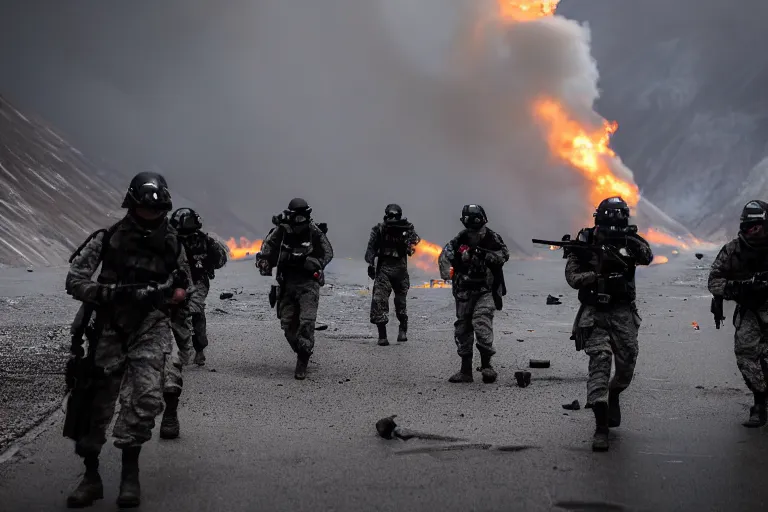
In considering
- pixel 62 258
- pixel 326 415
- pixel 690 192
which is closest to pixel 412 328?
pixel 326 415

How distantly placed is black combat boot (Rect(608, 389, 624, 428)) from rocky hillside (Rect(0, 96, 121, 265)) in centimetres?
2536

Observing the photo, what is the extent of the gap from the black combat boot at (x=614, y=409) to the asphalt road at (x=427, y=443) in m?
0.12

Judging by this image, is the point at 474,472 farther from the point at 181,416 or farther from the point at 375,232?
the point at 375,232

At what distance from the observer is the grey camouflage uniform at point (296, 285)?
843cm

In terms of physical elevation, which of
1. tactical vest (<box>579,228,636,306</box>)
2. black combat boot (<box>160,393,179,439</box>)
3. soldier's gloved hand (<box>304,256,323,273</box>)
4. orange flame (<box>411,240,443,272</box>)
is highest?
orange flame (<box>411,240,443,272</box>)

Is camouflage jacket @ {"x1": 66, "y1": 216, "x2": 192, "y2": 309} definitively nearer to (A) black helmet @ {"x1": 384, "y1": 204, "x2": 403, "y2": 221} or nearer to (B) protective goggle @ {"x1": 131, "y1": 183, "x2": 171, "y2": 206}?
(B) protective goggle @ {"x1": 131, "y1": 183, "x2": 171, "y2": 206}

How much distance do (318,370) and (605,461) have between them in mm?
4309

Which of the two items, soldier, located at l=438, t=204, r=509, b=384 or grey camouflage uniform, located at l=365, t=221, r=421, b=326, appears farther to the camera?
grey camouflage uniform, located at l=365, t=221, r=421, b=326

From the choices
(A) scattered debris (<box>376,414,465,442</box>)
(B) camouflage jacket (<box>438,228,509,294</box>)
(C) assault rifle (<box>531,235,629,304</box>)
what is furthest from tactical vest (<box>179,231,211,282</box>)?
(C) assault rifle (<box>531,235,629,304</box>)

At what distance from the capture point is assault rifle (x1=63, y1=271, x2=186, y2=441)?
435 cm

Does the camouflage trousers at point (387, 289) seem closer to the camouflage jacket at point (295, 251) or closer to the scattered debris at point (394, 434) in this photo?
the camouflage jacket at point (295, 251)

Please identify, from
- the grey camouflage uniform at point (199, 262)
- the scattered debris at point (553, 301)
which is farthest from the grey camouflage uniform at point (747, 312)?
the scattered debris at point (553, 301)

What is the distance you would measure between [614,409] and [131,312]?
11.9 feet

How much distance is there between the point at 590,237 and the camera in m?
5.89
